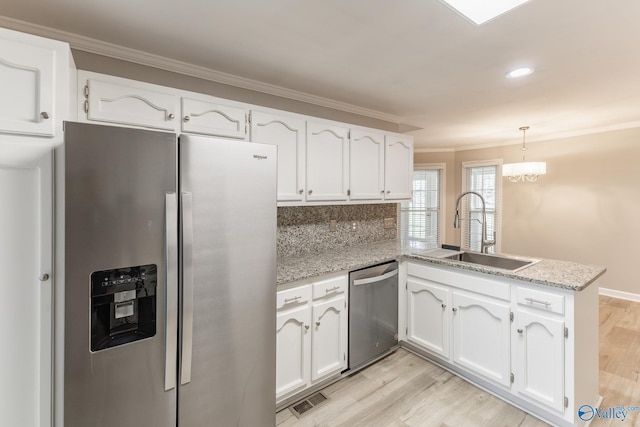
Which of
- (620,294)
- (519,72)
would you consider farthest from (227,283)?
(620,294)

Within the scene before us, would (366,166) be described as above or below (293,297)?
above

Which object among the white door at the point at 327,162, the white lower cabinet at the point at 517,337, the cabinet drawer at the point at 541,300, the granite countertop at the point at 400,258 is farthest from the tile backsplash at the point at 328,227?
the cabinet drawer at the point at 541,300

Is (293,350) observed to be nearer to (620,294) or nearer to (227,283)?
(227,283)

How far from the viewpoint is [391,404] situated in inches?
81.4

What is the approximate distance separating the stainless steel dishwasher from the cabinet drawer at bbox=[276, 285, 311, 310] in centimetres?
42

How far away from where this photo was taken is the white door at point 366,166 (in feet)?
9.03

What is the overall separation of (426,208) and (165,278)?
221 inches

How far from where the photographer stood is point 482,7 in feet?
4.78

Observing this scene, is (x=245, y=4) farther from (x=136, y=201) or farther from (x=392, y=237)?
(x=392, y=237)

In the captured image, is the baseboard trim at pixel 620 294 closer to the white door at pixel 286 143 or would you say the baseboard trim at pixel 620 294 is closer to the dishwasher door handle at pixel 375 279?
the dishwasher door handle at pixel 375 279

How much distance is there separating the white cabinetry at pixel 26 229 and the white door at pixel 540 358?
2.51 meters

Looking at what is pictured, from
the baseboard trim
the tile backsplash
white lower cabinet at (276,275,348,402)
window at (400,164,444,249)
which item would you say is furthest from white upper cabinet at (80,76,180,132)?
the baseboard trim

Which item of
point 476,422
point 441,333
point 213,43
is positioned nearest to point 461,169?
point 441,333

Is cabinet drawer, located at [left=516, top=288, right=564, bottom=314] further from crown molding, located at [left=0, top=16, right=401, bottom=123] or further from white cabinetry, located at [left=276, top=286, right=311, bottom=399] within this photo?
crown molding, located at [left=0, top=16, right=401, bottom=123]
